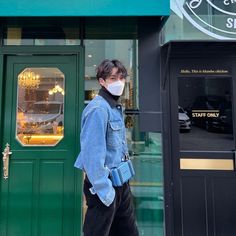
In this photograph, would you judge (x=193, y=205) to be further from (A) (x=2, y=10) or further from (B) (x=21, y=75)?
(A) (x=2, y=10)

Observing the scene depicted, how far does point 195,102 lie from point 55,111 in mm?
1704

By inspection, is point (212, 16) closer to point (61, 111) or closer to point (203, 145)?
point (203, 145)

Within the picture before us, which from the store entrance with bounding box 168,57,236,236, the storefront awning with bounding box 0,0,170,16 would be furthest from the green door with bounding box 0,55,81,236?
the store entrance with bounding box 168,57,236,236

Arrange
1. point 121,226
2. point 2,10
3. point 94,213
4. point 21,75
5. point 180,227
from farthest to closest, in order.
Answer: point 21,75 → point 180,227 → point 2,10 → point 121,226 → point 94,213

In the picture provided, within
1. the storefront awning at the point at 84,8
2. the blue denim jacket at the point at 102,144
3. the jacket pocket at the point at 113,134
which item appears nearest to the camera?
the blue denim jacket at the point at 102,144

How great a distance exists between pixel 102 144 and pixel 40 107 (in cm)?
192

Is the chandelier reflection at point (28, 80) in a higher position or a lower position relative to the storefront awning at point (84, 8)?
lower

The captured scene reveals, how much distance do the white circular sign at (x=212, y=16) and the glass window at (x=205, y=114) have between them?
1.98 feet

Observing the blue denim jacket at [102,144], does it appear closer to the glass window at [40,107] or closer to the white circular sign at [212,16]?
the glass window at [40,107]

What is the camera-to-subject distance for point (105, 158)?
2076mm

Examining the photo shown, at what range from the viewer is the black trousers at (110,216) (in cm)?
206

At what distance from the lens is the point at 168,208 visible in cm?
347

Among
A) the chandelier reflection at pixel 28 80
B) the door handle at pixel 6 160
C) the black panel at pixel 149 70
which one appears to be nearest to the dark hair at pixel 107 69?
the black panel at pixel 149 70

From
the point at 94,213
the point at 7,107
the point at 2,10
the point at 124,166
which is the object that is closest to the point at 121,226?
the point at 94,213
